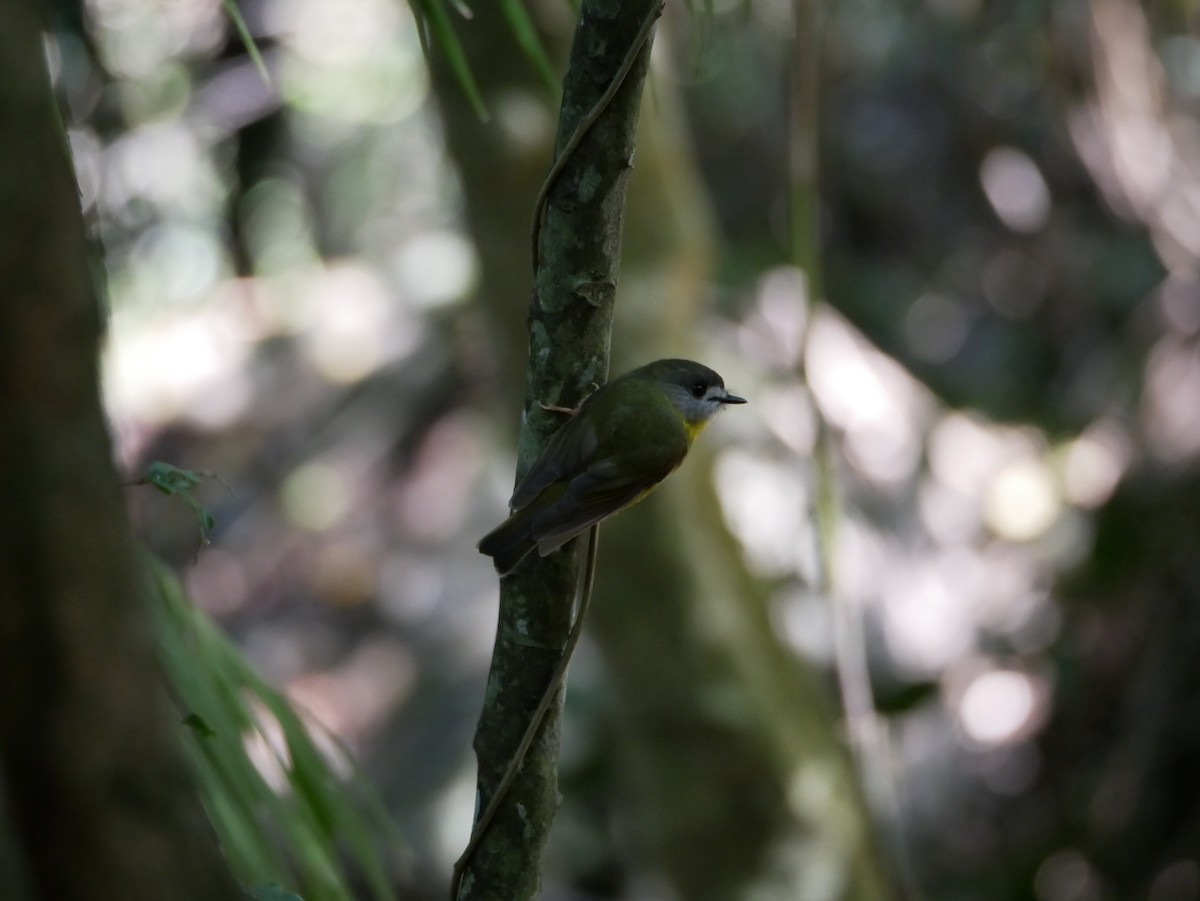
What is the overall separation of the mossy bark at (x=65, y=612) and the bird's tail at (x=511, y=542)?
785mm

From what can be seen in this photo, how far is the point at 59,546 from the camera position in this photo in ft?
2.52

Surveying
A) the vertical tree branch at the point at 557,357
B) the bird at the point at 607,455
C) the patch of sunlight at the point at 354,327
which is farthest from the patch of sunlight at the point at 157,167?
the vertical tree branch at the point at 557,357

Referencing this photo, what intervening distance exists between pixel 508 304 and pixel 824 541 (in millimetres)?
1763

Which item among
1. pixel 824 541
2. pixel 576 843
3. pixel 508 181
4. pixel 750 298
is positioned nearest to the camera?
pixel 824 541

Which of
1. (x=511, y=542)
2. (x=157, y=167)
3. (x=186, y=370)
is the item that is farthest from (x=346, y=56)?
(x=511, y=542)

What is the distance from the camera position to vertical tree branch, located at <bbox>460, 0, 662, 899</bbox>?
1410 millimetres

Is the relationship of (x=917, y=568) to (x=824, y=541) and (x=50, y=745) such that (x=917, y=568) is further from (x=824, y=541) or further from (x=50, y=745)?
(x=50, y=745)

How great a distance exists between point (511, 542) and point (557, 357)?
32 cm

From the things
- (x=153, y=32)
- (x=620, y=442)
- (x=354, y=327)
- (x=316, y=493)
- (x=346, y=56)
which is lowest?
(x=316, y=493)

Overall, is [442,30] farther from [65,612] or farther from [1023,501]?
[1023,501]

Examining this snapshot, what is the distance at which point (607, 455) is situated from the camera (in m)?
1.99

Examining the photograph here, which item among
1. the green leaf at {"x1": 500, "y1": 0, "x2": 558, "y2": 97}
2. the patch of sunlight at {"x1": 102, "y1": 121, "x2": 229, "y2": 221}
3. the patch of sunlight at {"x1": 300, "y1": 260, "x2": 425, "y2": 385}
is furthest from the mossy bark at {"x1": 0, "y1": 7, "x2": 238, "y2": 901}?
the patch of sunlight at {"x1": 102, "y1": 121, "x2": 229, "y2": 221}

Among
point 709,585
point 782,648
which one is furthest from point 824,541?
point 782,648

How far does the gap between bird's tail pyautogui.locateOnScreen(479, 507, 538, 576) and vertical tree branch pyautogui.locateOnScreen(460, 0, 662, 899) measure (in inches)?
2.4
